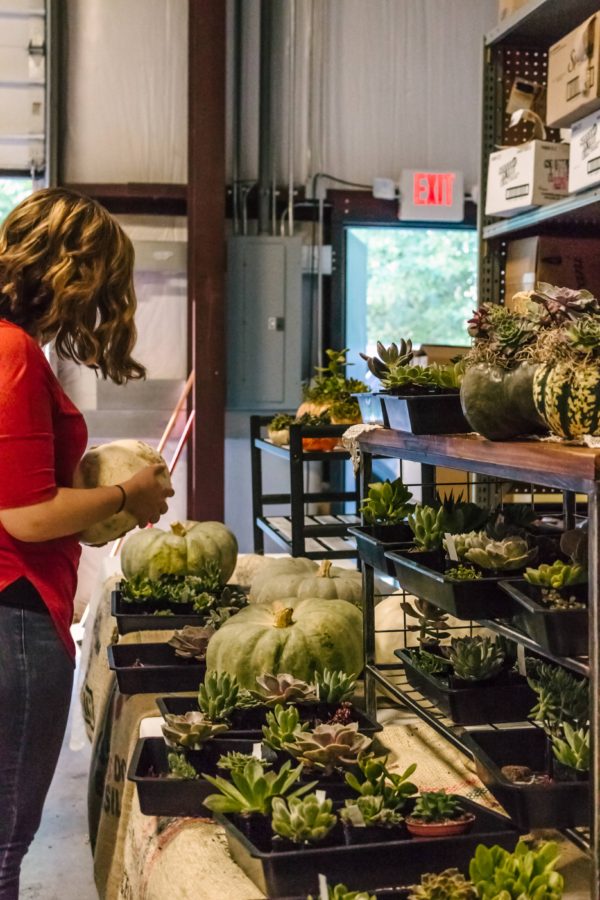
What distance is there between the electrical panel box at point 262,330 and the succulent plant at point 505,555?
4875mm

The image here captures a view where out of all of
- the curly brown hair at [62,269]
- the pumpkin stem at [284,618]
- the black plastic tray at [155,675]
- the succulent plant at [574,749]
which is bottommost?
the black plastic tray at [155,675]

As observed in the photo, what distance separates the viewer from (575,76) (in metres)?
2.63

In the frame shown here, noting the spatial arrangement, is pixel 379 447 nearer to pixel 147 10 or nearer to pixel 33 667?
pixel 33 667

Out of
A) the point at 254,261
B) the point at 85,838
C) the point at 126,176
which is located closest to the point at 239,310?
the point at 254,261

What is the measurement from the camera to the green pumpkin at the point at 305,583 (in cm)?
249

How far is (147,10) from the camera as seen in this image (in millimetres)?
6336

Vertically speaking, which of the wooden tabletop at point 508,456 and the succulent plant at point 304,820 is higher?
the wooden tabletop at point 508,456

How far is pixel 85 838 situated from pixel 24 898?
43cm

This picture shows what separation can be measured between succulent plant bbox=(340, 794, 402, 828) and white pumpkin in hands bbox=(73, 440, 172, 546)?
737mm

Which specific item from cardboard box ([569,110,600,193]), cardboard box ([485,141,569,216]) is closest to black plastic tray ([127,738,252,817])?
cardboard box ([569,110,600,193])

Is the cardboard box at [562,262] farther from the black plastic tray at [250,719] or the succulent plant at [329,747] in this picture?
the succulent plant at [329,747]

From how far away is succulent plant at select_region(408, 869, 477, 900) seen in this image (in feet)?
3.70

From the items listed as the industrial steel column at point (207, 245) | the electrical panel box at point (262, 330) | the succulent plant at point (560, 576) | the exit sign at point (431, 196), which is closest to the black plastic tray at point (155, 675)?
the succulent plant at point (560, 576)

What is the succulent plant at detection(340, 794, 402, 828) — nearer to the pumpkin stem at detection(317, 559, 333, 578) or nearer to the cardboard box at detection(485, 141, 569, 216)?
the pumpkin stem at detection(317, 559, 333, 578)
